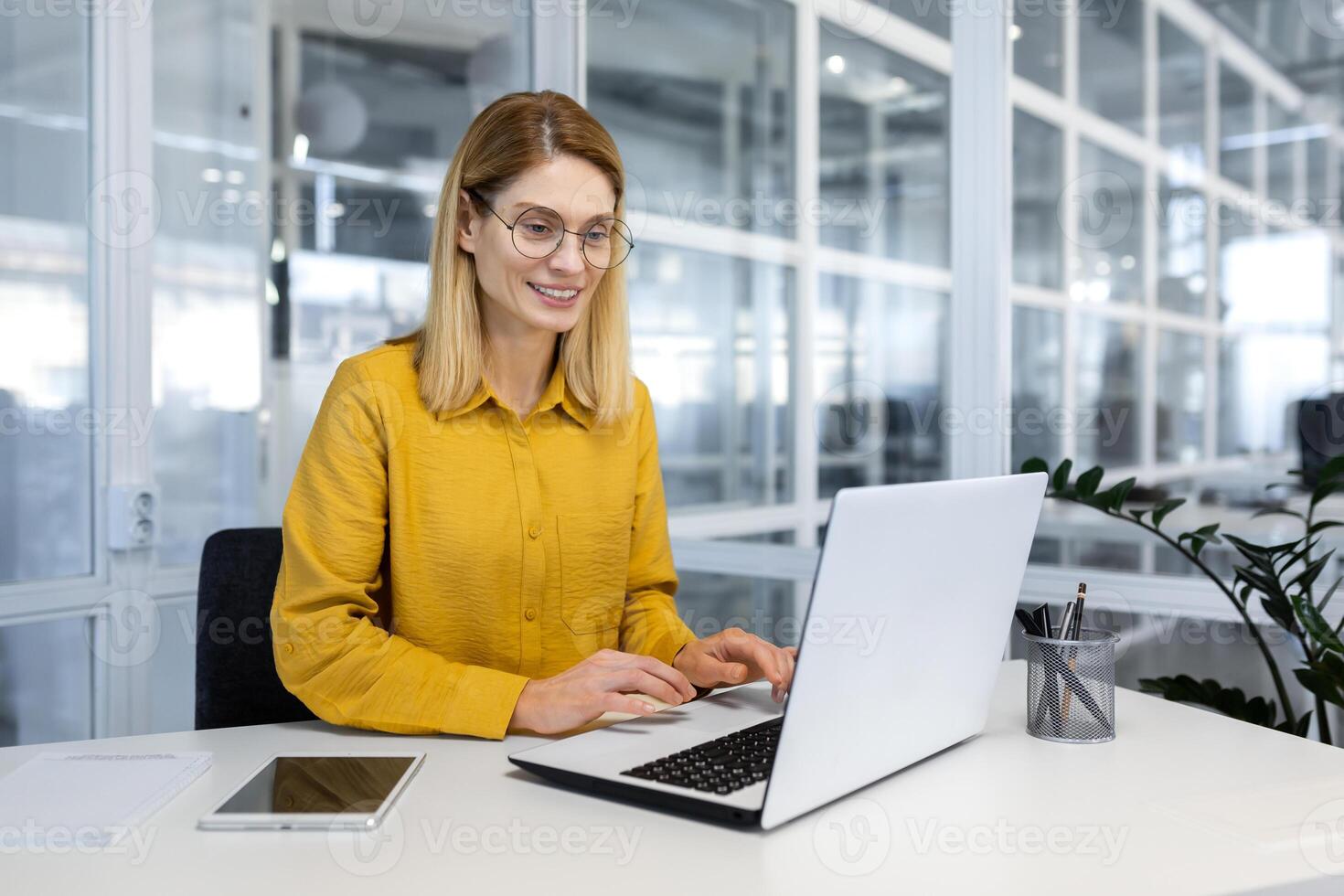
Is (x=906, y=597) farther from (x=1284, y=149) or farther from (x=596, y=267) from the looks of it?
(x=1284, y=149)

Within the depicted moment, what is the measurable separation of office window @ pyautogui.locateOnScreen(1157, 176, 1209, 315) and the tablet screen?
1.89 meters

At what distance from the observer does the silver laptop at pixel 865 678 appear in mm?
940

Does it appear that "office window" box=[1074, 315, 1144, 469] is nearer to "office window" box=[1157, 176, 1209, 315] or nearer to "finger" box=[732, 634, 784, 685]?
"office window" box=[1157, 176, 1209, 315]

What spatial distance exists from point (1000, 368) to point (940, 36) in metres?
0.78

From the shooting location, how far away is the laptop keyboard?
104 cm

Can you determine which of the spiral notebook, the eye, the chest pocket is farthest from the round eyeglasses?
the spiral notebook

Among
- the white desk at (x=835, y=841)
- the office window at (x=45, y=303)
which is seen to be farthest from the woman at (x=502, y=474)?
the office window at (x=45, y=303)

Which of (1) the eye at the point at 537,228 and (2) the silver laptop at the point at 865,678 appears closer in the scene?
(2) the silver laptop at the point at 865,678

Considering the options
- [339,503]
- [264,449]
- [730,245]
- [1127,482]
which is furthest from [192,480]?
[1127,482]

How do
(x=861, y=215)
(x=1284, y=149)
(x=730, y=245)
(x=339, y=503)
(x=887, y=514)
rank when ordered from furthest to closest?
1. (x=730, y=245)
2. (x=861, y=215)
3. (x=1284, y=149)
4. (x=339, y=503)
5. (x=887, y=514)

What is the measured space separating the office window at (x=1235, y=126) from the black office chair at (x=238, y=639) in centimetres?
197

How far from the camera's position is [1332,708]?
268cm

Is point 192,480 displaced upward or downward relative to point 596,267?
downward

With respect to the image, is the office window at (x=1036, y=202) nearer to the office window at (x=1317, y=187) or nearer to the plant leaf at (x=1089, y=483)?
the office window at (x=1317, y=187)
